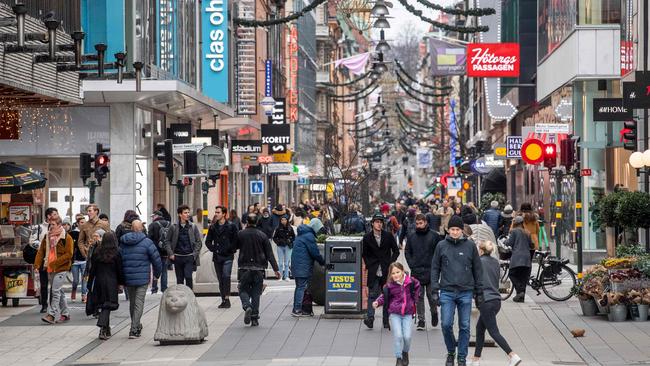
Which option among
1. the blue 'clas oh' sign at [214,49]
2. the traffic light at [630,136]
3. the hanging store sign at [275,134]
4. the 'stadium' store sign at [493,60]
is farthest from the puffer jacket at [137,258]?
the hanging store sign at [275,134]

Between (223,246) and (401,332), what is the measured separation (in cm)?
823

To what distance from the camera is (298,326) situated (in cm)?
2092

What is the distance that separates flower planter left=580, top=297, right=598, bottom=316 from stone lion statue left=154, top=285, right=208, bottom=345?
6.72 meters

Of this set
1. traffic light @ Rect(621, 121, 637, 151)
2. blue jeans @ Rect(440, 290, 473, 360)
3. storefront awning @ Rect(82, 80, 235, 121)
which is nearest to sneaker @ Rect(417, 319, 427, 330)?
blue jeans @ Rect(440, 290, 473, 360)

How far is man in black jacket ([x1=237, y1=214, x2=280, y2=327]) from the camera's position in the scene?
828 inches

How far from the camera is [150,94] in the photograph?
38.6m

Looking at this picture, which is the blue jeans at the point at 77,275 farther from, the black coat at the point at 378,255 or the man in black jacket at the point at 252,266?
the black coat at the point at 378,255

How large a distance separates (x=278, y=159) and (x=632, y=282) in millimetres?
52864

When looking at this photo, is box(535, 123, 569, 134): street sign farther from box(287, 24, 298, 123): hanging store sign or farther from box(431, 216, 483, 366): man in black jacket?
box(287, 24, 298, 123): hanging store sign

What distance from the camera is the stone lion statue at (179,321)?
1844 cm

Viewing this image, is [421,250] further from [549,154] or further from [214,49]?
[214,49]

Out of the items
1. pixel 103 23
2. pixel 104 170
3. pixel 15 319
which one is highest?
pixel 103 23

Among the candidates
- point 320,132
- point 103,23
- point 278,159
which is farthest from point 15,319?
point 320,132

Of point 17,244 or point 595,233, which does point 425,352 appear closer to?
point 17,244
